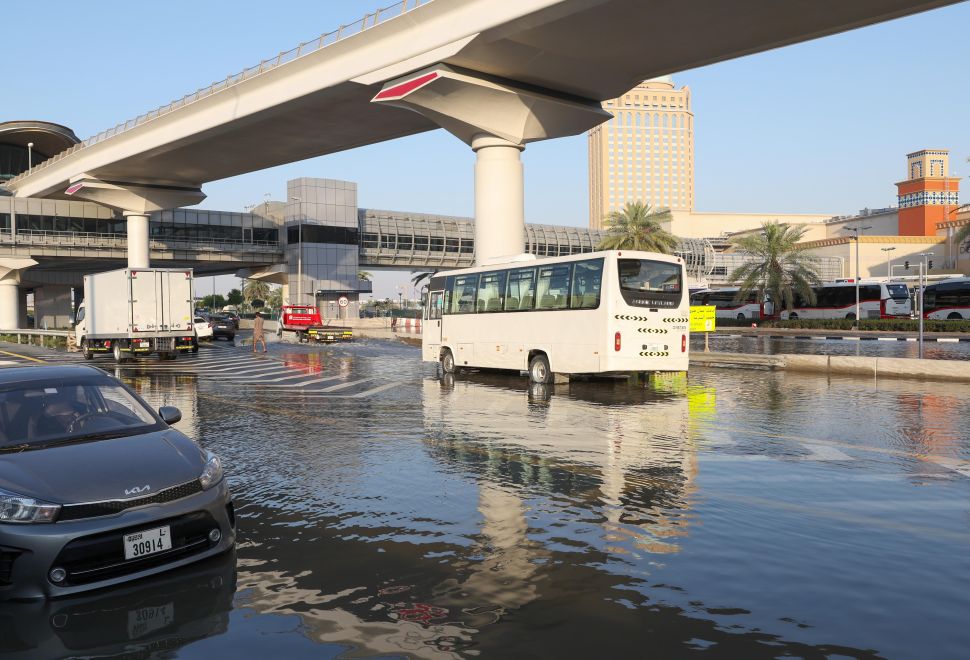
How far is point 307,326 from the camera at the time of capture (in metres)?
50.7

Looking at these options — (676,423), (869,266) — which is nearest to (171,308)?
(676,423)

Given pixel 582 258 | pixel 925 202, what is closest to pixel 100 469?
pixel 582 258

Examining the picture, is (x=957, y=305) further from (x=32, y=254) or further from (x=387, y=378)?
(x=32, y=254)

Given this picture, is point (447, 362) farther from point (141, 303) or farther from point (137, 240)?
point (137, 240)

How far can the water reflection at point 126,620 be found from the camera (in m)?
4.34

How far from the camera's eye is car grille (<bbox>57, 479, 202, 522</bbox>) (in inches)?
197

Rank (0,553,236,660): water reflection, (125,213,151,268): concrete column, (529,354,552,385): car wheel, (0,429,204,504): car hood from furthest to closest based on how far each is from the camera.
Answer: (125,213,151,268): concrete column → (529,354,552,385): car wheel → (0,429,204,504): car hood → (0,553,236,660): water reflection

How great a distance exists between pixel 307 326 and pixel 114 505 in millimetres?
46434

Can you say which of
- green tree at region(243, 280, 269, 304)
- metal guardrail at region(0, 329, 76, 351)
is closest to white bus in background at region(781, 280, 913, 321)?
metal guardrail at region(0, 329, 76, 351)

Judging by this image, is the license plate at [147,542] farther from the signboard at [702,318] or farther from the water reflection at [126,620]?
the signboard at [702,318]

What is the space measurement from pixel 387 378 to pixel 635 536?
1676 cm

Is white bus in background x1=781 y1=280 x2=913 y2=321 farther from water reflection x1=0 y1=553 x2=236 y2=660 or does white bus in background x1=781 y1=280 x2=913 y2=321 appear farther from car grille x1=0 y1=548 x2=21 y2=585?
car grille x1=0 y1=548 x2=21 y2=585

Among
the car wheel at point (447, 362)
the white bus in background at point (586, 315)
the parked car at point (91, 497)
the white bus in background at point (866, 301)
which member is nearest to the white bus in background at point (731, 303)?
the white bus in background at point (866, 301)

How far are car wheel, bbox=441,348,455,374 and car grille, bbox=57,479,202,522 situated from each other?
18.9 meters
